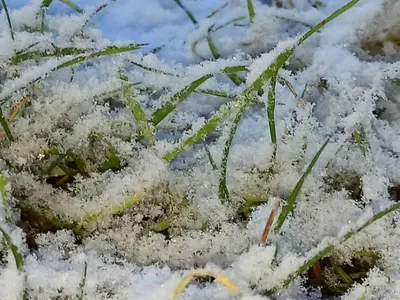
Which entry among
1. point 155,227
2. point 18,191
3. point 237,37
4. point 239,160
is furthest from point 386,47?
point 18,191

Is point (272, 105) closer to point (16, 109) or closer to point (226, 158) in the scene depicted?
point (226, 158)

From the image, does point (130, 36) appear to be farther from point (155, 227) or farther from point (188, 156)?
point (155, 227)

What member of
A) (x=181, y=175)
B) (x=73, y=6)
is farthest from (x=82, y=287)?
(x=73, y=6)

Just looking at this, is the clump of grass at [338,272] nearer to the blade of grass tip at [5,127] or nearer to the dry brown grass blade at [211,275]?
the dry brown grass blade at [211,275]

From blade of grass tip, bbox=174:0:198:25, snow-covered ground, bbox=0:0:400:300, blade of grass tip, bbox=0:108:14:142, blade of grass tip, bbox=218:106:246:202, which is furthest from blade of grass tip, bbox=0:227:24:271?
blade of grass tip, bbox=174:0:198:25

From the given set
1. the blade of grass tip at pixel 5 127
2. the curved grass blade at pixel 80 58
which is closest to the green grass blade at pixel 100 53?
the curved grass blade at pixel 80 58

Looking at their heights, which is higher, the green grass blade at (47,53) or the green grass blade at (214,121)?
the green grass blade at (47,53)

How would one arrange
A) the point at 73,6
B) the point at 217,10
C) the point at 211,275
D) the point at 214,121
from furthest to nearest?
the point at 217,10 < the point at 73,6 < the point at 214,121 < the point at 211,275
